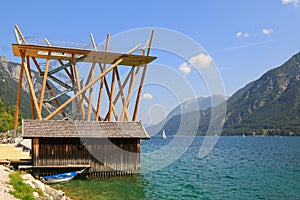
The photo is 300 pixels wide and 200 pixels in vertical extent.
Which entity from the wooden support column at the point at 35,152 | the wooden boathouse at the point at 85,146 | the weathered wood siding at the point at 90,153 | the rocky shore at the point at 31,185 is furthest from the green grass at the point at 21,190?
the weathered wood siding at the point at 90,153

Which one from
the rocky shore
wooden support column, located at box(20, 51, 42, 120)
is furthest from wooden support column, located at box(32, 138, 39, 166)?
the rocky shore

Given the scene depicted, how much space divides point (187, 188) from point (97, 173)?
374 inches

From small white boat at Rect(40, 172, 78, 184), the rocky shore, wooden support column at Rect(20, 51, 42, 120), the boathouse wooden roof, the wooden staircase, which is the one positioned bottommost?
small white boat at Rect(40, 172, 78, 184)

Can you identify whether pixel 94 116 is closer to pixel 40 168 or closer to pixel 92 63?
pixel 92 63

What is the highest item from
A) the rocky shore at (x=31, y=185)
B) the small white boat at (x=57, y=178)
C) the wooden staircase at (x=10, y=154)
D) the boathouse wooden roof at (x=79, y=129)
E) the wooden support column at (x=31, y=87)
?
the wooden support column at (x=31, y=87)

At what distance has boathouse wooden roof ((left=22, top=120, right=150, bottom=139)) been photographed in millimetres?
35781

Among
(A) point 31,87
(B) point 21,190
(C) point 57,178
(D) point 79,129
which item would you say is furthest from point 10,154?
(B) point 21,190

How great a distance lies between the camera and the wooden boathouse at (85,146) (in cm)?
3572

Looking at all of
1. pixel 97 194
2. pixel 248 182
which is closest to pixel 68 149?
pixel 97 194

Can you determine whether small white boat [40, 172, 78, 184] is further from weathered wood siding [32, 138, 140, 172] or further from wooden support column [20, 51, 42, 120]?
wooden support column [20, 51, 42, 120]

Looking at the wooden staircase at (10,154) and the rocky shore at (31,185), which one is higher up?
the wooden staircase at (10,154)

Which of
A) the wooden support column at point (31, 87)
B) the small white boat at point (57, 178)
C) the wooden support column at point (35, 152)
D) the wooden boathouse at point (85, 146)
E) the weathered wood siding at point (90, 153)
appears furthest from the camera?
the wooden support column at point (31, 87)

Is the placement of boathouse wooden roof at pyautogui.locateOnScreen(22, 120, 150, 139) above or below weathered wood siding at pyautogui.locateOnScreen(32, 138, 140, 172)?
above

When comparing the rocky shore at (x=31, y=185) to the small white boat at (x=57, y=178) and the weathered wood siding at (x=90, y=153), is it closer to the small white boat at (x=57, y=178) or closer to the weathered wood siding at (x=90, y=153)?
the small white boat at (x=57, y=178)
